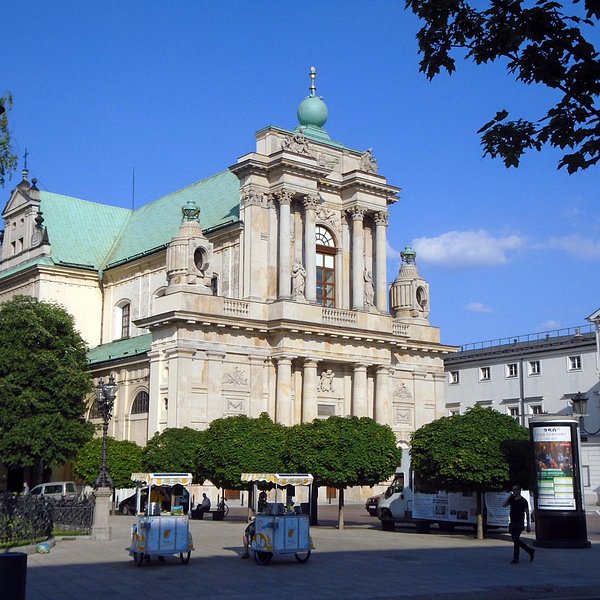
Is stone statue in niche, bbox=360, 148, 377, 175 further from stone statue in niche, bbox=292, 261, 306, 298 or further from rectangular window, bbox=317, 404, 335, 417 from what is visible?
rectangular window, bbox=317, 404, 335, 417

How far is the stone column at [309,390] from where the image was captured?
49906 mm

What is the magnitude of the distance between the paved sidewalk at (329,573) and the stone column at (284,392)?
21443 millimetres

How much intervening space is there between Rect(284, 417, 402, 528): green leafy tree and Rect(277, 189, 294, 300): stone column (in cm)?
1505

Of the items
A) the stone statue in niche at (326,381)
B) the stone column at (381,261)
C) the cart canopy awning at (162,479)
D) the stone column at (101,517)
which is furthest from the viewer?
the stone column at (381,261)

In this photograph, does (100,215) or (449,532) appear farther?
(100,215)

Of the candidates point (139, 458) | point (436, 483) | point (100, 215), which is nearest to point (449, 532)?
point (436, 483)

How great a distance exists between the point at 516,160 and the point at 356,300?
4176 centimetres

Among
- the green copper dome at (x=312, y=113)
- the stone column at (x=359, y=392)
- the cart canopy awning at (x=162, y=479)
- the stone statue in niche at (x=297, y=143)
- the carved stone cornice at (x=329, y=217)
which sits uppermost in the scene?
the green copper dome at (x=312, y=113)

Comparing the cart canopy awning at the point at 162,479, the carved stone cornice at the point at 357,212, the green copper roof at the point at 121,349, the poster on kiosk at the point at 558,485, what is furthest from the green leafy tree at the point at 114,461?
the poster on kiosk at the point at 558,485

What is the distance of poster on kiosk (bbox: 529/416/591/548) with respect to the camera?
26.0 meters

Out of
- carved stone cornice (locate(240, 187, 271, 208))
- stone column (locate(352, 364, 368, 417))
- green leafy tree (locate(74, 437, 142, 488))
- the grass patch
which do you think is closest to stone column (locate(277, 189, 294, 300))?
carved stone cornice (locate(240, 187, 271, 208))

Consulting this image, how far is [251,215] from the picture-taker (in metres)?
51.6

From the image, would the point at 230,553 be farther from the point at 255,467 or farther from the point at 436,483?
the point at 255,467

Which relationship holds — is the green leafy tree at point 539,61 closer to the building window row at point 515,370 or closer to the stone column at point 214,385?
the stone column at point 214,385
